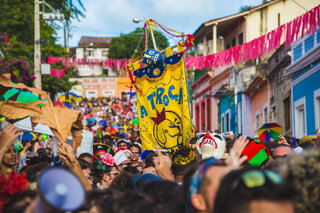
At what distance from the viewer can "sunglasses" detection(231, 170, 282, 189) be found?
224 cm

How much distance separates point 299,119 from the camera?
16344 mm

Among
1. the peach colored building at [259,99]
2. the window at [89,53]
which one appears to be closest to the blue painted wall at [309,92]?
the peach colored building at [259,99]

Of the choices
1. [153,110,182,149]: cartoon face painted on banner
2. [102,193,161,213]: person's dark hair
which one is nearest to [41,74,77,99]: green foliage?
[153,110,182,149]: cartoon face painted on banner

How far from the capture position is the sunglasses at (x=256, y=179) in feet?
7.35

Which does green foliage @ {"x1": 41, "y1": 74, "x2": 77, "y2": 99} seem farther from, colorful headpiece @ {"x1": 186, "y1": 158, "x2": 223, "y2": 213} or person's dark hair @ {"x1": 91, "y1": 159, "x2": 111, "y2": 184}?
colorful headpiece @ {"x1": 186, "y1": 158, "x2": 223, "y2": 213}

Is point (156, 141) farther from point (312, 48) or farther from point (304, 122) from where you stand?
point (304, 122)

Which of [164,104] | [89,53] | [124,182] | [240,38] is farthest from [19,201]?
[89,53]

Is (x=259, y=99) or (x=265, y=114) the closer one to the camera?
(x=265, y=114)

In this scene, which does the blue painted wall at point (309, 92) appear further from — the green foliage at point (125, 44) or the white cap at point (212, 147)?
the green foliage at point (125, 44)

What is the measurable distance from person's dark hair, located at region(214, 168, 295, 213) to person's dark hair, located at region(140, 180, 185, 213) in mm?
714

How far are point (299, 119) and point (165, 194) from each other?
13874 millimetres

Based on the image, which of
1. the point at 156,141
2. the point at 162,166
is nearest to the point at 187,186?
the point at 162,166

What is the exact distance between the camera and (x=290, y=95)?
17219mm

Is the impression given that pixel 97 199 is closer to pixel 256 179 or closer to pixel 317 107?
pixel 256 179
